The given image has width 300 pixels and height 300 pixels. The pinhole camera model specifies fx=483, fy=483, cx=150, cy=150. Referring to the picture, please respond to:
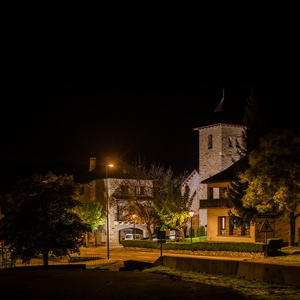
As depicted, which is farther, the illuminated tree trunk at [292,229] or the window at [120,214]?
the window at [120,214]

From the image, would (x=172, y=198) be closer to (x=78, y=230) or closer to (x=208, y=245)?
(x=208, y=245)

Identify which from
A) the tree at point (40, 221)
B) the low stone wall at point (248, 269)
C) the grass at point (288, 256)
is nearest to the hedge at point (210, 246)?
the grass at point (288, 256)

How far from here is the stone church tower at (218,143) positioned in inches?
2231

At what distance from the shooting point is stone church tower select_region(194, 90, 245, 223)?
5666 cm

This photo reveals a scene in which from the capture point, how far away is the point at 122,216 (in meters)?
57.2

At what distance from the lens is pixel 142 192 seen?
180 feet

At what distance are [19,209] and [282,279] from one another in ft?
57.7

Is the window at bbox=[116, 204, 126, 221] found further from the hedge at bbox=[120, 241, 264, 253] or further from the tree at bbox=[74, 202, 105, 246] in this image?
the hedge at bbox=[120, 241, 264, 253]

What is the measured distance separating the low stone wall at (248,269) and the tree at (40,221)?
9.59 meters

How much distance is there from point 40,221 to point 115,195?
32.4m

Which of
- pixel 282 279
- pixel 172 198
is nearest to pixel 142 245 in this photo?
pixel 172 198

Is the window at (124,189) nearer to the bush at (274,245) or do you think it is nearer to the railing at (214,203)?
the railing at (214,203)

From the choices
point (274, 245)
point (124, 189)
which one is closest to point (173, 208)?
Answer: point (124, 189)

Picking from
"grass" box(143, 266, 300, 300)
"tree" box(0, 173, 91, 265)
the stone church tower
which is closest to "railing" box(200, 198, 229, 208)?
the stone church tower
